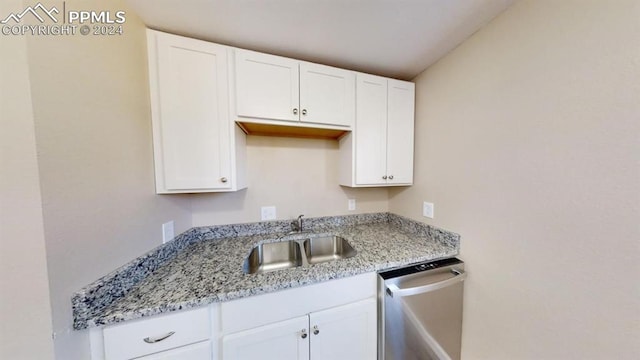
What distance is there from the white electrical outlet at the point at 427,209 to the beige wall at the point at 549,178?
7.2 inches

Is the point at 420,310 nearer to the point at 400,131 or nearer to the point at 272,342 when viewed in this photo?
the point at 272,342

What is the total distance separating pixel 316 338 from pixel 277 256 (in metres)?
0.66

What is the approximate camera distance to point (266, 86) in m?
1.21

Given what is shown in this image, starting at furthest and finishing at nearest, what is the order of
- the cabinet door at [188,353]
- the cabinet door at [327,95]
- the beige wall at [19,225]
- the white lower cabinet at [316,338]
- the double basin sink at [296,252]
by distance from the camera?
the double basin sink at [296,252]
the cabinet door at [327,95]
the white lower cabinet at [316,338]
the cabinet door at [188,353]
the beige wall at [19,225]

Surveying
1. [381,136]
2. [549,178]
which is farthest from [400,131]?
[549,178]

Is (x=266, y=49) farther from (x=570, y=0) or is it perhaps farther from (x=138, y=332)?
(x=138, y=332)

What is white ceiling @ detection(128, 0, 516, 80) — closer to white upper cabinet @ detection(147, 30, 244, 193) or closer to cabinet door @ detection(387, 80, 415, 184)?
white upper cabinet @ detection(147, 30, 244, 193)

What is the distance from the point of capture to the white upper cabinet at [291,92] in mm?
1178

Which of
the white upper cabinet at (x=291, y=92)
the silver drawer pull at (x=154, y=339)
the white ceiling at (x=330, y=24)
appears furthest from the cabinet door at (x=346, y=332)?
the white ceiling at (x=330, y=24)

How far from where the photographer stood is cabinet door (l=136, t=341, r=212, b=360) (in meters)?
0.77

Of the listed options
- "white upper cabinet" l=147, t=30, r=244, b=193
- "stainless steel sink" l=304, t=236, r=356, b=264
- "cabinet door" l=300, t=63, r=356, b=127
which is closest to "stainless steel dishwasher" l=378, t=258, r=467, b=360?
"stainless steel sink" l=304, t=236, r=356, b=264

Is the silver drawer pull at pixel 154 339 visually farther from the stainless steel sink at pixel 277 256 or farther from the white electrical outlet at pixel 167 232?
the stainless steel sink at pixel 277 256

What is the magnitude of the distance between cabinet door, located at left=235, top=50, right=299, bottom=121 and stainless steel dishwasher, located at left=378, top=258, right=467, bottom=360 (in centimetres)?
Result: 122

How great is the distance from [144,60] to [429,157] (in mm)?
1949
